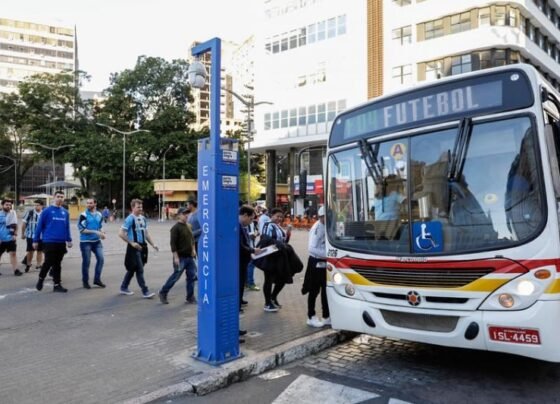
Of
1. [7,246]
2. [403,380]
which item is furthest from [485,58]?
[403,380]

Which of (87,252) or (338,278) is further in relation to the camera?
(87,252)

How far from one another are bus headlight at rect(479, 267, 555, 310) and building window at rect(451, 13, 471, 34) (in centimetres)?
3254

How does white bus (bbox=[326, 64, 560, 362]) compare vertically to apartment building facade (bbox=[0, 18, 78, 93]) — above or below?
below

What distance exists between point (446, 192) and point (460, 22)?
32423 mm

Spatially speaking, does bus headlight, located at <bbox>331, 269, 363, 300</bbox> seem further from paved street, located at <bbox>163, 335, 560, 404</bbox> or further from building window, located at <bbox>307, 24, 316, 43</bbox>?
building window, located at <bbox>307, 24, 316, 43</bbox>

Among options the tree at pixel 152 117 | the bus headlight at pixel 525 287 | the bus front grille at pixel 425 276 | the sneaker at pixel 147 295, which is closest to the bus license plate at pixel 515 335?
the bus headlight at pixel 525 287

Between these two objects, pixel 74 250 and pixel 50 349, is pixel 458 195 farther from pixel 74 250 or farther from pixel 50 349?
pixel 74 250

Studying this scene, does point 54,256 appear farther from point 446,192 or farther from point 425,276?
point 446,192

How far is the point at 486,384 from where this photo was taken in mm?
4656

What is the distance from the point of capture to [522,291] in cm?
414

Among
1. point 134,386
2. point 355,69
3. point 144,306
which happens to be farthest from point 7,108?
point 134,386

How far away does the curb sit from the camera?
4.37m

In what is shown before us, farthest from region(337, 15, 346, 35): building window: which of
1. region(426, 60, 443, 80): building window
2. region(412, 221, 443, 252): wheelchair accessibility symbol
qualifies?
region(412, 221, 443, 252): wheelchair accessibility symbol

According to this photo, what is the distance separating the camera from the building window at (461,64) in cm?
3212
